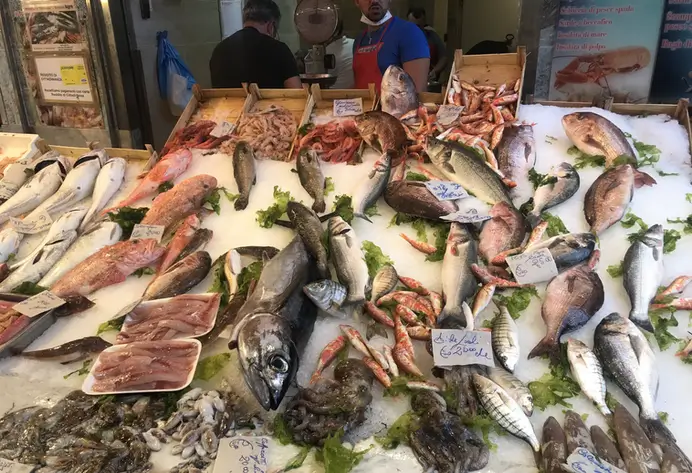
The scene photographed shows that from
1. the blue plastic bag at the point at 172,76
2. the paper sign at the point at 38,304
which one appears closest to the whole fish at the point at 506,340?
the paper sign at the point at 38,304

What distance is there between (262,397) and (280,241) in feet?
3.97

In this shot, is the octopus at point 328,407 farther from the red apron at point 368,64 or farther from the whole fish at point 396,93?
the red apron at point 368,64

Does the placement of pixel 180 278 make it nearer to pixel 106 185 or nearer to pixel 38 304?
pixel 38 304

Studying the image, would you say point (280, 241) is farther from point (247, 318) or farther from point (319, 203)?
point (247, 318)

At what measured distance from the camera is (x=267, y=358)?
1.88 m

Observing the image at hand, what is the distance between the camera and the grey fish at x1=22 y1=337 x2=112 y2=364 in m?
2.31

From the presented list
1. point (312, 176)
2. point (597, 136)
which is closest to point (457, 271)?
point (312, 176)

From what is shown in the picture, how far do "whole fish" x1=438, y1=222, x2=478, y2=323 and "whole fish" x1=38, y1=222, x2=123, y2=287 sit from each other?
200 centimetres

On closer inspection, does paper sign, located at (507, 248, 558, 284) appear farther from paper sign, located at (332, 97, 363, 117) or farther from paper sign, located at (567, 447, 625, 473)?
paper sign, located at (332, 97, 363, 117)

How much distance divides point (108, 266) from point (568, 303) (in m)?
2.39

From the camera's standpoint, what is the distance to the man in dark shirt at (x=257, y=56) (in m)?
4.89

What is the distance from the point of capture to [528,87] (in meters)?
4.19

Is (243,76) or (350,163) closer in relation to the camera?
(350,163)

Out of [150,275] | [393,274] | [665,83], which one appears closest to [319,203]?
[393,274]
